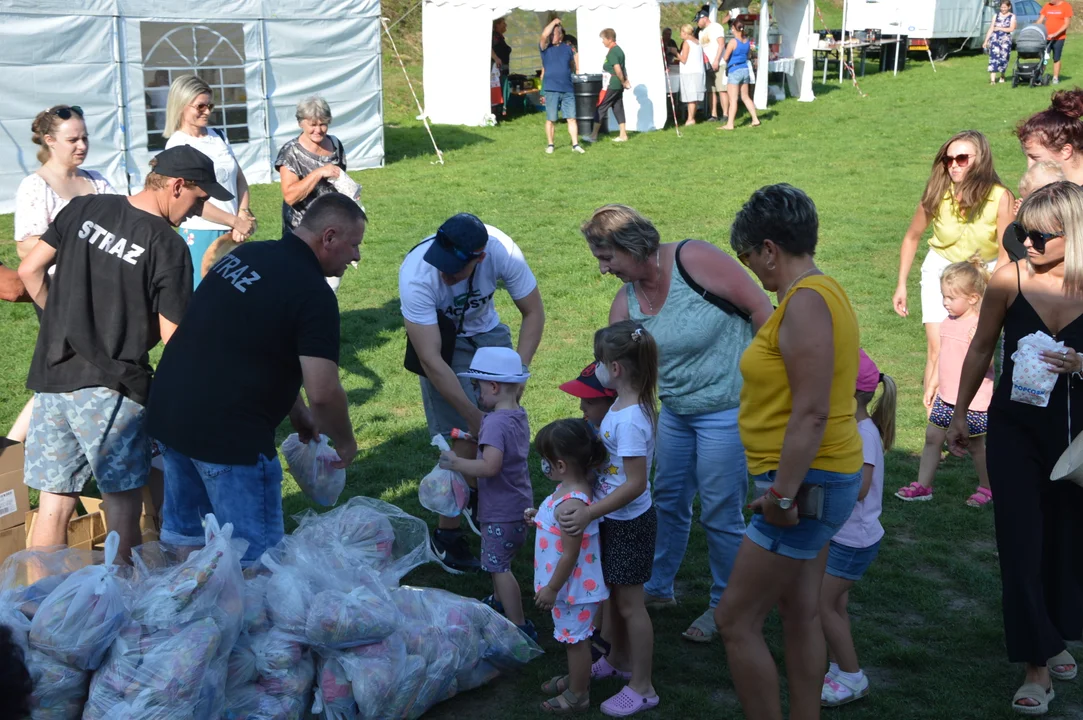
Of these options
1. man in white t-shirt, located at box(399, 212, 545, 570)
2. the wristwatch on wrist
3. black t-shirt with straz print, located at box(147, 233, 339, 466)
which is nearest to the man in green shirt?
man in white t-shirt, located at box(399, 212, 545, 570)

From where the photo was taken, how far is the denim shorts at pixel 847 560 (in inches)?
158

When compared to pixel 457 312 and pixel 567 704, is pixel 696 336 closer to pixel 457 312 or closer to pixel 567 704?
pixel 457 312

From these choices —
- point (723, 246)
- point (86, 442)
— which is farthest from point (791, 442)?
point (723, 246)

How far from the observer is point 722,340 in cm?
416

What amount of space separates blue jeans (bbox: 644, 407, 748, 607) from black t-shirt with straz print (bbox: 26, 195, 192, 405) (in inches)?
82.2

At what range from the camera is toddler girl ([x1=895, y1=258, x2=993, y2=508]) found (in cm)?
579

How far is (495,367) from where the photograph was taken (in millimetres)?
4168

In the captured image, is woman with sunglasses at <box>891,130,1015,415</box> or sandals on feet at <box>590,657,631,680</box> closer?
sandals on feet at <box>590,657,631,680</box>

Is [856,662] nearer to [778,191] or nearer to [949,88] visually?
[778,191]

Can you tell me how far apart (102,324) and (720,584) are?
108 inches

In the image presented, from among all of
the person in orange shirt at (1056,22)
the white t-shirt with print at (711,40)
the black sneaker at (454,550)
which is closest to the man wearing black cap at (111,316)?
the black sneaker at (454,550)

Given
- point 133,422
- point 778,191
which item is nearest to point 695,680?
point 778,191

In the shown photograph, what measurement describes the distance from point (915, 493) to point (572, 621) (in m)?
2.91

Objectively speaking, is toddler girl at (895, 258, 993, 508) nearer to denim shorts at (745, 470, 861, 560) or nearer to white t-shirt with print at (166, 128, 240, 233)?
denim shorts at (745, 470, 861, 560)
